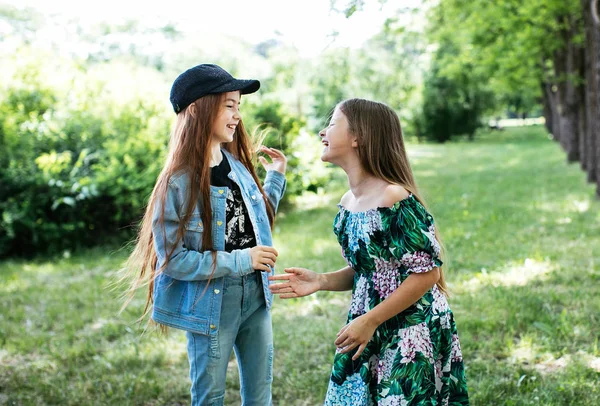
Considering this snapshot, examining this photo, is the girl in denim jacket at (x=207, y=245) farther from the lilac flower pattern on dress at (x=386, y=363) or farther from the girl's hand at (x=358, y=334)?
the lilac flower pattern on dress at (x=386, y=363)

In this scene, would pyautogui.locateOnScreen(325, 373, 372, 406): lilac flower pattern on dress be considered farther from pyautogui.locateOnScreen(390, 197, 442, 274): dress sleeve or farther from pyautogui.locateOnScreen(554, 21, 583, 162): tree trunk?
pyautogui.locateOnScreen(554, 21, 583, 162): tree trunk

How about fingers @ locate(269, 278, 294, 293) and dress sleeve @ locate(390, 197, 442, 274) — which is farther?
fingers @ locate(269, 278, 294, 293)

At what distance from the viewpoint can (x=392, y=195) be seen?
6.93 feet

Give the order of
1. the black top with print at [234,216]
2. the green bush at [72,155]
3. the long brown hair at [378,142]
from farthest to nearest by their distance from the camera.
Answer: the green bush at [72,155]
the black top with print at [234,216]
the long brown hair at [378,142]

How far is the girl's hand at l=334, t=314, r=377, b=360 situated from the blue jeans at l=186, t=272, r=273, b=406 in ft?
1.71

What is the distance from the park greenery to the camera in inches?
153

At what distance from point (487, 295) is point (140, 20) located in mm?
55259

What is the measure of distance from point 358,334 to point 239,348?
706mm

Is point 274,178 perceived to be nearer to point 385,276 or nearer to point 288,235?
point 385,276

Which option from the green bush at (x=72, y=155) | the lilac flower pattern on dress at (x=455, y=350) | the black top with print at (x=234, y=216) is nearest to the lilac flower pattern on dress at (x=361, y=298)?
the lilac flower pattern on dress at (x=455, y=350)

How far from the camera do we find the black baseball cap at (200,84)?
2336 millimetres

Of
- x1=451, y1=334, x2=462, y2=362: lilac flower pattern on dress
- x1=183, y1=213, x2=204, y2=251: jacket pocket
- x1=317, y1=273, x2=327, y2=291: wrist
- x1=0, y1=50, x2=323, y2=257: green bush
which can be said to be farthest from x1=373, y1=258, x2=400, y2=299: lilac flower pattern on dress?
x1=0, y1=50, x2=323, y2=257: green bush

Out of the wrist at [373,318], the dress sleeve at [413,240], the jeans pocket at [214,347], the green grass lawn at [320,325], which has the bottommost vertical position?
the green grass lawn at [320,325]

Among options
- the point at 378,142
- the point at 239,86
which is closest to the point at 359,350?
the point at 378,142
